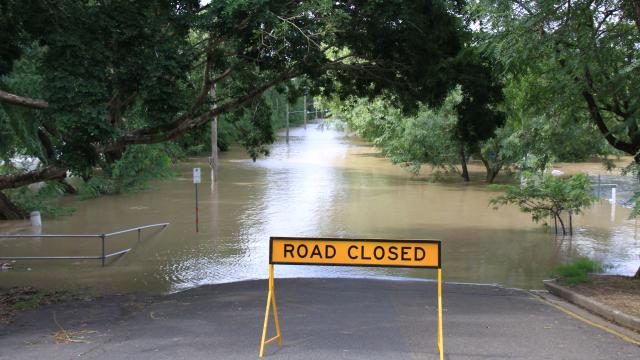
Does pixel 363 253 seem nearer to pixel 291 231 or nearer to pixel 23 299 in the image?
pixel 23 299

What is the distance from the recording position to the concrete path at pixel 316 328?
6.40 meters

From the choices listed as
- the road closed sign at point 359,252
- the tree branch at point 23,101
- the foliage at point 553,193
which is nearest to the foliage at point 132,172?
the foliage at point 553,193

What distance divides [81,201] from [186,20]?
21.0 metres

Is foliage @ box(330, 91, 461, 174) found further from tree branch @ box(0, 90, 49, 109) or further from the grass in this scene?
tree branch @ box(0, 90, 49, 109)

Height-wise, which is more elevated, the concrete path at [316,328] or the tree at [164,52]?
the tree at [164,52]

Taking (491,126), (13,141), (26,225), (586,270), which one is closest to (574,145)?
(491,126)

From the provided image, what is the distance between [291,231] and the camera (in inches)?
840

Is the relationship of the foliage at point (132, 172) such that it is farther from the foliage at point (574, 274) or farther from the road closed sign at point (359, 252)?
the road closed sign at point (359, 252)

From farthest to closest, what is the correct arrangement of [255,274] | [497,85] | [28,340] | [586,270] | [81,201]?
1. [81,201]
2. [255,274]
3. [497,85]
4. [586,270]
5. [28,340]

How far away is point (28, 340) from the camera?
7133mm

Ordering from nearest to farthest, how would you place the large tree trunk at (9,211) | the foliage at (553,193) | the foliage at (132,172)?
the foliage at (553,193) < the large tree trunk at (9,211) < the foliage at (132,172)

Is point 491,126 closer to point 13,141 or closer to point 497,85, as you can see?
point 497,85

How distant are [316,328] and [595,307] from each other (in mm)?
3924

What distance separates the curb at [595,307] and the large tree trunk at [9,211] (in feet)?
63.8
